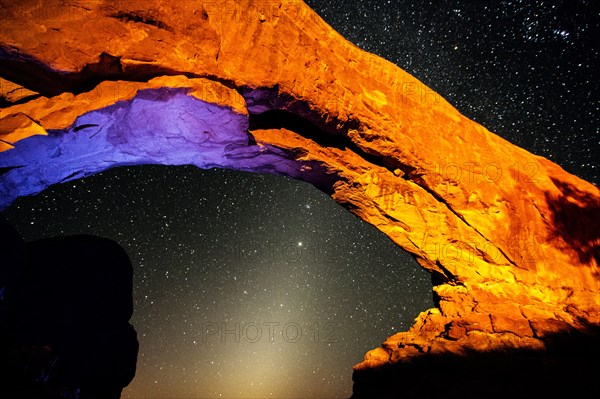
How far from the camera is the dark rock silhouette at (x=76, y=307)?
29.0 feet

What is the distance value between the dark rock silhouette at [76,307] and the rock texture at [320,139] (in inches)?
175

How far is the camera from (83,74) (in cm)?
499

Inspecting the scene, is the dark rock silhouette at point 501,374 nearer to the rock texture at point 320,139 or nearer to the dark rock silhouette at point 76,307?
the rock texture at point 320,139

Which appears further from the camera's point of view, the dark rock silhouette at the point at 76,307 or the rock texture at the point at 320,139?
the dark rock silhouette at the point at 76,307

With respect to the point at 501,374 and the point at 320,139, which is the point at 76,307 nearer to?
the point at 320,139

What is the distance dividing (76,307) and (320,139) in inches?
415

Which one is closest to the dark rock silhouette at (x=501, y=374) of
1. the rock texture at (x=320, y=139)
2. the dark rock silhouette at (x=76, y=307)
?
the rock texture at (x=320, y=139)

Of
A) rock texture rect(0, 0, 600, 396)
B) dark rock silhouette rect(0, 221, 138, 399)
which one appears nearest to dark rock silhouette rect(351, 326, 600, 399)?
rock texture rect(0, 0, 600, 396)

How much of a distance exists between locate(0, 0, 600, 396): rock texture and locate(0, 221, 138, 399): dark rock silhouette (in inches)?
175

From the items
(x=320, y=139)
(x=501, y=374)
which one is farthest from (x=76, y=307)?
(x=501, y=374)

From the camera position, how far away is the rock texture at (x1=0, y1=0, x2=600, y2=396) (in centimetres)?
493

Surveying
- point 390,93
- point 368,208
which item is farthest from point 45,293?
point 390,93

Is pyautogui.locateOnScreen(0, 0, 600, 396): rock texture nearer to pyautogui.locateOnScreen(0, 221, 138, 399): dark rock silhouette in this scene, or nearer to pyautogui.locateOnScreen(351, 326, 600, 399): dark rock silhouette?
pyautogui.locateOnScreen(351, 326, 600, 399): dark rock silhouette

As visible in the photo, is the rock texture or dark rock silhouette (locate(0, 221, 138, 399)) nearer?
the rock texture
